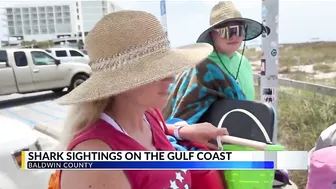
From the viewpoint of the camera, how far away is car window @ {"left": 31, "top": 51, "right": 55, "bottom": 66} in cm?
1090

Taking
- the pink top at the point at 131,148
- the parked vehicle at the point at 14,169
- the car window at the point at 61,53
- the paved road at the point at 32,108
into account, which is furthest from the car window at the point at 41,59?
the pink top at the point at 131,148

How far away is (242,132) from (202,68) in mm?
468

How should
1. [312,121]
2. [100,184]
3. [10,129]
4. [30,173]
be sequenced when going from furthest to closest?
[312,121], [10,129], [30,173], [100,184]

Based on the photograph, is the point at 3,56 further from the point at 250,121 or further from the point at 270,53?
the point at 250,121

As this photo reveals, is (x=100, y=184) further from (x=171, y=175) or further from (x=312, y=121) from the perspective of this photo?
(x=312, y=121)

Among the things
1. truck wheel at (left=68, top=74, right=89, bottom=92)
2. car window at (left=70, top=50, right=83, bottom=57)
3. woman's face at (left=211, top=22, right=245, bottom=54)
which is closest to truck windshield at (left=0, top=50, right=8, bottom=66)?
truck wheel at (left=68, top=74, right=89, bottom=92)

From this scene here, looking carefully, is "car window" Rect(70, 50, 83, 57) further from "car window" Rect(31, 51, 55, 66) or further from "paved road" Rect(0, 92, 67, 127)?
"car window" Rect(31, 51, 55, 66)

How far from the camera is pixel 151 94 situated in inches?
43.8

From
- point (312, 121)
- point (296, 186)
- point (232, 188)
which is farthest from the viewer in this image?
point (312, 121)

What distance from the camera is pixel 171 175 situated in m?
1.08

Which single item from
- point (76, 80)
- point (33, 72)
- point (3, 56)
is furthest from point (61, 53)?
point (3, 56)

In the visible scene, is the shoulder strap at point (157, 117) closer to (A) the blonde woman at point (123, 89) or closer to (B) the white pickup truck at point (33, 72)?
(A) the blonde woman at point (123, 89)

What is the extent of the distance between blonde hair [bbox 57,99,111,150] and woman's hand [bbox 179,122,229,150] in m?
0.38

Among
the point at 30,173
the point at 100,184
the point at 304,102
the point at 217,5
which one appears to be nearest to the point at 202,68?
the point at 217,5
